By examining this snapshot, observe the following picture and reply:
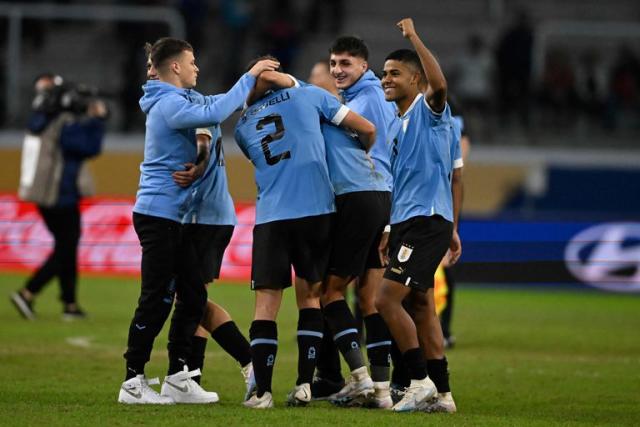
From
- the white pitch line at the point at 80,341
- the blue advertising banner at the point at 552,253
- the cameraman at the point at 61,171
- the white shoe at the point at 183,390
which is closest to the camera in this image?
the white shoe at the point at 183,390

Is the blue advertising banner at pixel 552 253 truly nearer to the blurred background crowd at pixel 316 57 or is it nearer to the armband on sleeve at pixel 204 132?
the blurred background crowd at pixel 316 57

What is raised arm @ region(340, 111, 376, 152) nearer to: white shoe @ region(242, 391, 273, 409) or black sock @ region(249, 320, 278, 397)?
black sock @ region(249, 320, 278, 397)

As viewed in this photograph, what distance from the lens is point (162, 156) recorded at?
7.87m

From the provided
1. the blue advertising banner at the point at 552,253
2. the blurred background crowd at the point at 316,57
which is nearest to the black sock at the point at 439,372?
the blue advertising banner at the point at 552,253

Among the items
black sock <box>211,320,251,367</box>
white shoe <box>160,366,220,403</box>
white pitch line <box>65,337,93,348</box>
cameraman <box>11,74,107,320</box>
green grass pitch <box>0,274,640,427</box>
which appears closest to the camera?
green grass pitch <box>0,274,640,427</box>

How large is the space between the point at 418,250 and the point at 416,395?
0.88 metres

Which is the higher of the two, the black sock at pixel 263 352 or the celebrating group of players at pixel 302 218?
the celebrating group of players at pixel 302 218

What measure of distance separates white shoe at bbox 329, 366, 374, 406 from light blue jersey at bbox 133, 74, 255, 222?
1.48 m

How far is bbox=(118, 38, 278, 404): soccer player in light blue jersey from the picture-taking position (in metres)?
7.77

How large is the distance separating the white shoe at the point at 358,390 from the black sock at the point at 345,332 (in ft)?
0.16

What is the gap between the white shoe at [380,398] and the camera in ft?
26.0

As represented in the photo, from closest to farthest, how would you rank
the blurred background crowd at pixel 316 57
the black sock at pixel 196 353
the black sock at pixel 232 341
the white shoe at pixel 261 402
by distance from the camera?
the white shoe at pixel 261 402
the black sock at pixel 196 353
the black sock at pixel 232 341
the blurred background crowd at pixel 316 57

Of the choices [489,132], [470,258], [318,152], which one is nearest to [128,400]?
[318,152]

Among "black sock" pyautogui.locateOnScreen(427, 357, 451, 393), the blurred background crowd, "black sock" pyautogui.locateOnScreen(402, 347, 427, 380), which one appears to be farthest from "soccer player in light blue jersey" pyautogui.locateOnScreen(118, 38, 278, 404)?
the blurred background crowd
